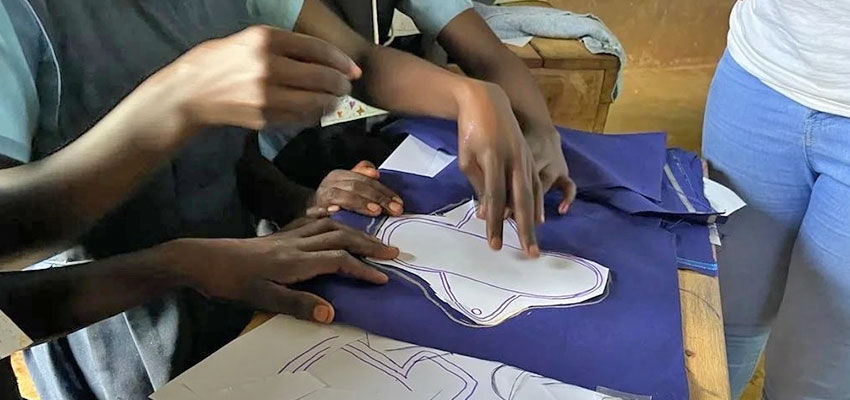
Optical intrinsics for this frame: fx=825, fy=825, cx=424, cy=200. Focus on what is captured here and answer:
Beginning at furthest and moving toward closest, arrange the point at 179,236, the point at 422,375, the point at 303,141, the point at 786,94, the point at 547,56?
the point at 547,56
the point at 303,141
the point at 786,94
the point at 179,236
the point at 422,375

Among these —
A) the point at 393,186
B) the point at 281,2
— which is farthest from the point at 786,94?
the point at 281,2

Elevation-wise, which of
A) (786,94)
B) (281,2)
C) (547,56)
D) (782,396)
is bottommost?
(782,396)

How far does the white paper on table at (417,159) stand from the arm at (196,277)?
6.7 inches

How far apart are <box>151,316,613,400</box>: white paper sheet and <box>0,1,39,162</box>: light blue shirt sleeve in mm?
185

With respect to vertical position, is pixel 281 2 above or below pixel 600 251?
above

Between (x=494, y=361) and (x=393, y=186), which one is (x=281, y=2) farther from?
(x=494, y=361)

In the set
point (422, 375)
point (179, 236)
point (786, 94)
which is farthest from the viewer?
point (786, 94)

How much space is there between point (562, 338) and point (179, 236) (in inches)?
13.6

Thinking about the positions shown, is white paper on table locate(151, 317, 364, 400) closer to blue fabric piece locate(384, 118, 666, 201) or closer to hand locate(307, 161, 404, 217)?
hand locate(307, 161, 404, 217)

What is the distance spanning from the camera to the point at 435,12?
101 centimetres

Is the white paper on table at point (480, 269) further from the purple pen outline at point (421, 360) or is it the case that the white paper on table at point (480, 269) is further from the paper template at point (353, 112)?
the paper template at point (353, 112)

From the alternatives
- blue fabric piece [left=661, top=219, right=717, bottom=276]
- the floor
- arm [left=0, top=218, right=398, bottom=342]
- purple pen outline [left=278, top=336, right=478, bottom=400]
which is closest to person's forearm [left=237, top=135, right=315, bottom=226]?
arm [left=0, top=218, right=398, bottom=342]

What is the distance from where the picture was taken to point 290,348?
593mm

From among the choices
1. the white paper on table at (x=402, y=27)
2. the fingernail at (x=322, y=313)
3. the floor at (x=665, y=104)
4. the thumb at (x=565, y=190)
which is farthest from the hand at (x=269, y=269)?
the floor at (x=665, y=104)
